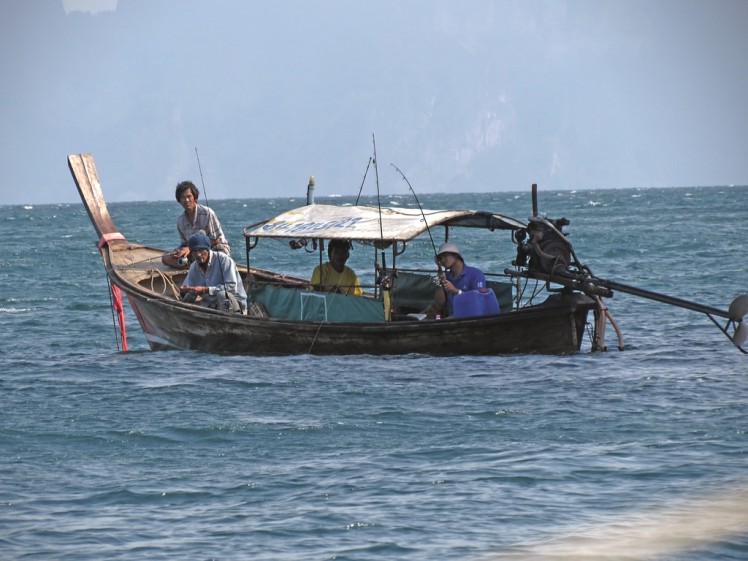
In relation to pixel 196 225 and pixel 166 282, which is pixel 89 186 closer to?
pixel 166 282

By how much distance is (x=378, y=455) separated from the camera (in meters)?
10.6

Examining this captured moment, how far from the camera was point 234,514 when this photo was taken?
8.95 metres

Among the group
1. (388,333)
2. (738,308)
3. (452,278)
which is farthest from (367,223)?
(738,308)

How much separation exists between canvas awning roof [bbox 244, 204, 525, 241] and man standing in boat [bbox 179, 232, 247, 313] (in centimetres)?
55

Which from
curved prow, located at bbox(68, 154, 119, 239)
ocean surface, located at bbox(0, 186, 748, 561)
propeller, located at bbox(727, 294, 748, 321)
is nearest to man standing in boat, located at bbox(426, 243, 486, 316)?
ocean surface, located at bbox(0, 186, 748, 561)

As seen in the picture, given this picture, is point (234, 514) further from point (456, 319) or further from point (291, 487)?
point (456, 319)

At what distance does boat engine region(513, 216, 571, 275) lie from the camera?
47.9 ft

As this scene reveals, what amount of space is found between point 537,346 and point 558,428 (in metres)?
3.59

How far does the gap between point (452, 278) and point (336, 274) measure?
168cm

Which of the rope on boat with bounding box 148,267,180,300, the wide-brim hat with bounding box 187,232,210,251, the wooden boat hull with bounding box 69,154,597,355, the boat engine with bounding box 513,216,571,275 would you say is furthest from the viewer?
the rope on boat with bounding box 148,267,180,300

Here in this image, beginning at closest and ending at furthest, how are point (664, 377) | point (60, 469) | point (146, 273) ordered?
point (60, 469)
point (664, 377)
point (146, 273)

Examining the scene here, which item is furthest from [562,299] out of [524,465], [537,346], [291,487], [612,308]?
[612,308]

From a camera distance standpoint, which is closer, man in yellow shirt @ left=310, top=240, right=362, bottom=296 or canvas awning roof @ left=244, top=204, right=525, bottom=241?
canvas awning roof @ left=244, top=204, right=525, bottom=241

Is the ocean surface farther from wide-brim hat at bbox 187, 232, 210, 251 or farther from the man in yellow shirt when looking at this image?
wide-brim hat at bbox 187, 232, 210, 251
